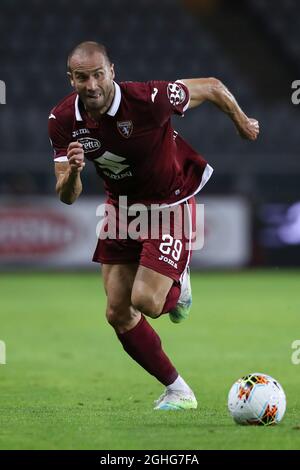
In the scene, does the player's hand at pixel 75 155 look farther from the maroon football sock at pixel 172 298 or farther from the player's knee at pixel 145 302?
the maroon football sock at pixel 172 298

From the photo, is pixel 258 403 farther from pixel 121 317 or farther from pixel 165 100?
pixel 165 100

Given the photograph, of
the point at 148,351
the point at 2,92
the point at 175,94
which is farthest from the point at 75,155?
the point at 2,92

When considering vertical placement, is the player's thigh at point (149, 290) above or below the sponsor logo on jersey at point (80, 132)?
below

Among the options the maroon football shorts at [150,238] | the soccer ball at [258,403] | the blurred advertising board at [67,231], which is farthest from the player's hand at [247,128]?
the blurred advertising board at [67,231]

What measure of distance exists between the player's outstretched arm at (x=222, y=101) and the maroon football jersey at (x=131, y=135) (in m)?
0.09

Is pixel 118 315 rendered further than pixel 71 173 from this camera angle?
Yes

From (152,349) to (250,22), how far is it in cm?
1716

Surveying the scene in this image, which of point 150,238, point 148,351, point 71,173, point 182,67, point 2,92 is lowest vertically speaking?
point 148,351

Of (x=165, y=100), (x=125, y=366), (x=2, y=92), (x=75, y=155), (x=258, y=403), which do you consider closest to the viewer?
(x=258, y=403)

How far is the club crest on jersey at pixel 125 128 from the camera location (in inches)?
225

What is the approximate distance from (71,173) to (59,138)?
443mm

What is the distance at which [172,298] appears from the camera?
6043 mm

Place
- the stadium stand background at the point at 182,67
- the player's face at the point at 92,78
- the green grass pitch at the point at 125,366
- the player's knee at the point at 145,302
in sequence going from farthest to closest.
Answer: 1. the stadium stand background at the point at 182,67
2. the player's knee at the point at 145,302
3. the player's face at the point at 92,78
4. the green grass pitch at the point at 125,366
